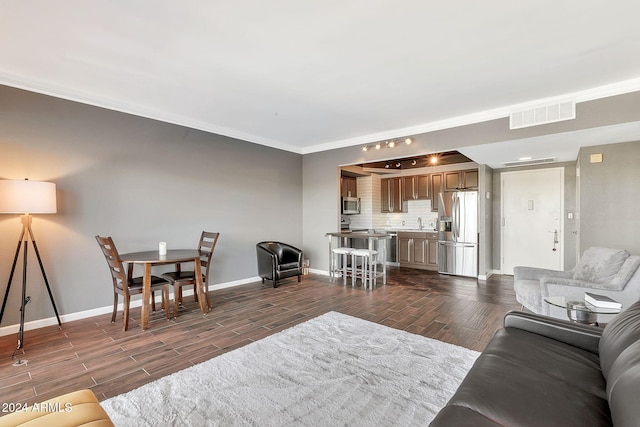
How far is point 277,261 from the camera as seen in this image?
4.88 metres

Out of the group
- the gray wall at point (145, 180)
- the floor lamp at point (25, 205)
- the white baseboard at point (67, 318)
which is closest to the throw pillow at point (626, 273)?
the gray wall at point (145, 180)

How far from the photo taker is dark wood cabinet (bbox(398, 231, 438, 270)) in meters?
6.62

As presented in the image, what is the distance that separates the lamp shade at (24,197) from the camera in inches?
107

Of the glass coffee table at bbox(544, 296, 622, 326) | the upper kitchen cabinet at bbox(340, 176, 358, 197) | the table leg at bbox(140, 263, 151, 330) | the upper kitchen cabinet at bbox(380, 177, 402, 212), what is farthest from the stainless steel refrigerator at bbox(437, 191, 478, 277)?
the table leg at bbox(140, 263, 151, 330)

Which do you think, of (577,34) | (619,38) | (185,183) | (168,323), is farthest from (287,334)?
(619,38)

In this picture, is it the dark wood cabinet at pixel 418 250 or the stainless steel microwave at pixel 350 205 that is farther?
the stainless steel microwave at pixel 350 205

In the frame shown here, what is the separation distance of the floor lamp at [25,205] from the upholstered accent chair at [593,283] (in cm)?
509

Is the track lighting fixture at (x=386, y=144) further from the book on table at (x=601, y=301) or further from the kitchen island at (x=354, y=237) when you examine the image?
the book on table at (x=601, y=301)

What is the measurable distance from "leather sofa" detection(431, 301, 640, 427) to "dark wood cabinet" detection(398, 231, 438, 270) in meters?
4.83

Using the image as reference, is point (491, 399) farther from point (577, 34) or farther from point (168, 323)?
Answer: point (168, 323)

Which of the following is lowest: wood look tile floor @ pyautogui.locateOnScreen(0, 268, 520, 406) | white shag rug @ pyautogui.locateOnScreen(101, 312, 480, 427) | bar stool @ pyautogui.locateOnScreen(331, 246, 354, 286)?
wood look tile floor @ pyautogui.locateOnScreen(0, 268, 520, 406)

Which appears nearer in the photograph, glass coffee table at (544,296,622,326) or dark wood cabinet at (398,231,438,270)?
glass coffee table at (544,296,622,326)

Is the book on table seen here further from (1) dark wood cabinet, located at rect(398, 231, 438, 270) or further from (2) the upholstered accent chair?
(1) dark wood cabinet, located at rect(398, 231, 438, 270)

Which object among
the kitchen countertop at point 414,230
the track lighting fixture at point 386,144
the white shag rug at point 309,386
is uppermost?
the track lighting fixture at point 386,144
